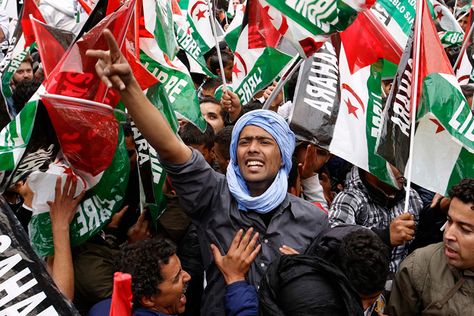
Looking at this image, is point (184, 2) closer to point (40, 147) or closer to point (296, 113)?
point (296, 113)

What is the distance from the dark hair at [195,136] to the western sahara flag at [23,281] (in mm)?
2526

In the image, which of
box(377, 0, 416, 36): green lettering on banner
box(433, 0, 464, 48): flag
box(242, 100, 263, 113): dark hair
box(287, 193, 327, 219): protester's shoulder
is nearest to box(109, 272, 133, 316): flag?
box(287, 193, 327, 219): protester's shoulder

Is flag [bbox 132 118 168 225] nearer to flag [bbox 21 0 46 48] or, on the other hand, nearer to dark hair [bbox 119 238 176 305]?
dark hair [bbox 119 238 176 305]

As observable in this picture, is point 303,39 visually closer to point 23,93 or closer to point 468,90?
point 468,90

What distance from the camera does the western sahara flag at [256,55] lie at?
178 inches

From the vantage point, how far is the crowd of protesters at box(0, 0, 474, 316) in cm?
234

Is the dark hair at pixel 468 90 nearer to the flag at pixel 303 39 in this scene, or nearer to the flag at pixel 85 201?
the flag at pixel 303 39

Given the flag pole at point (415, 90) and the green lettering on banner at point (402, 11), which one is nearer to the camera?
the flag pole at point (415, 90)

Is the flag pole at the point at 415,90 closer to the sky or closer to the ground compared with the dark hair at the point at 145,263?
closer to the sky

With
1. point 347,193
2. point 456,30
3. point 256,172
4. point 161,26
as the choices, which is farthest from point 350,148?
point 456,30

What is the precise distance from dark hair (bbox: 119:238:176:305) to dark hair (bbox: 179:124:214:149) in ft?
4.68

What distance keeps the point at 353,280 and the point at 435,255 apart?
75cm

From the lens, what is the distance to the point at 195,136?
4152 millimetres

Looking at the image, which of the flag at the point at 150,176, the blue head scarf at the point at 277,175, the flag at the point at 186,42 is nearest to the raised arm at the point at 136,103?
the blue head scarf at the point at 277,175
